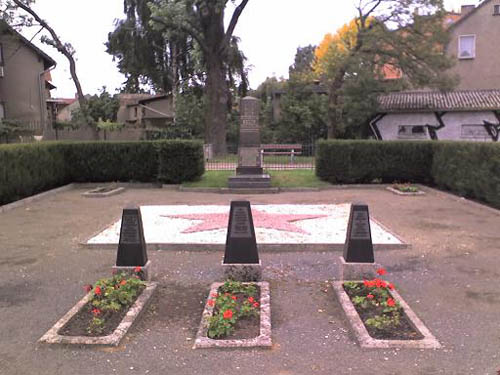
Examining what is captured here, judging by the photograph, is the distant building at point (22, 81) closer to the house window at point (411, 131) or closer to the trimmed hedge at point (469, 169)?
the house window at point (411, 131)

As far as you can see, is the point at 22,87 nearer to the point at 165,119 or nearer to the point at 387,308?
the point at 165,119

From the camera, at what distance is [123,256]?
19.0ft

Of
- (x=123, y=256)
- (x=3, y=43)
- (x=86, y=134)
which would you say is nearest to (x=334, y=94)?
(x=86, y=134)

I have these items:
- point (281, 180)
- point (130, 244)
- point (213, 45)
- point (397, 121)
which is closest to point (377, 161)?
point (281, 180)

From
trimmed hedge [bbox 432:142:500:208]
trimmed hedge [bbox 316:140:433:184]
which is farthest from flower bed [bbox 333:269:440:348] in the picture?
trimmed hedge [bbox 316:140:433:184]

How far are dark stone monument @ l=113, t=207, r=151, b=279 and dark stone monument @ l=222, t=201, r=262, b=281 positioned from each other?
1.05 meters

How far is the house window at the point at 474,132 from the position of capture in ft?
95.5

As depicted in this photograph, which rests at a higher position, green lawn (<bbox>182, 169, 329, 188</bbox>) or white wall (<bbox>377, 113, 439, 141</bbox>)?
white wall (<bbox>377, 113, 439, 141</bbox>)

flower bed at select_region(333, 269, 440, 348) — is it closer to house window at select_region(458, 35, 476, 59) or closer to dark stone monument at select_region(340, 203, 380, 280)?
dark stone monument at select_region(340, 203, 380, 280)

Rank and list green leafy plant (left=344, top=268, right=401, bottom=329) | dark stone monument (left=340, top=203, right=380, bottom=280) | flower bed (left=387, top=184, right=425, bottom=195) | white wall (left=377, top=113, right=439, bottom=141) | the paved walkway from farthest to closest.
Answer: white wall (left=377, top=113, right=439, bottom=141)
flower bed (left=387, top=184, right=425, bottom=195)
dark stone monument (left=340, top=203, right=380, bottom=280)
green leafy plant (left=344, top=268, right=401, bottom=329)
the paved walkway

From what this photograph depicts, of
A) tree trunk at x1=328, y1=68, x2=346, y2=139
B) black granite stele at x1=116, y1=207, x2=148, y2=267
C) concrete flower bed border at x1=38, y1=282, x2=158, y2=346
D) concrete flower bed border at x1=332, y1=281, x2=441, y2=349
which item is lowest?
concrete flower bed border at x1=332, y1=281, x2=441, y2=349

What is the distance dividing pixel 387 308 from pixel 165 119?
39666 mm

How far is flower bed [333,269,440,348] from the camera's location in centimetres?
418

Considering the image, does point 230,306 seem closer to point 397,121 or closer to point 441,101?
point 397,121
